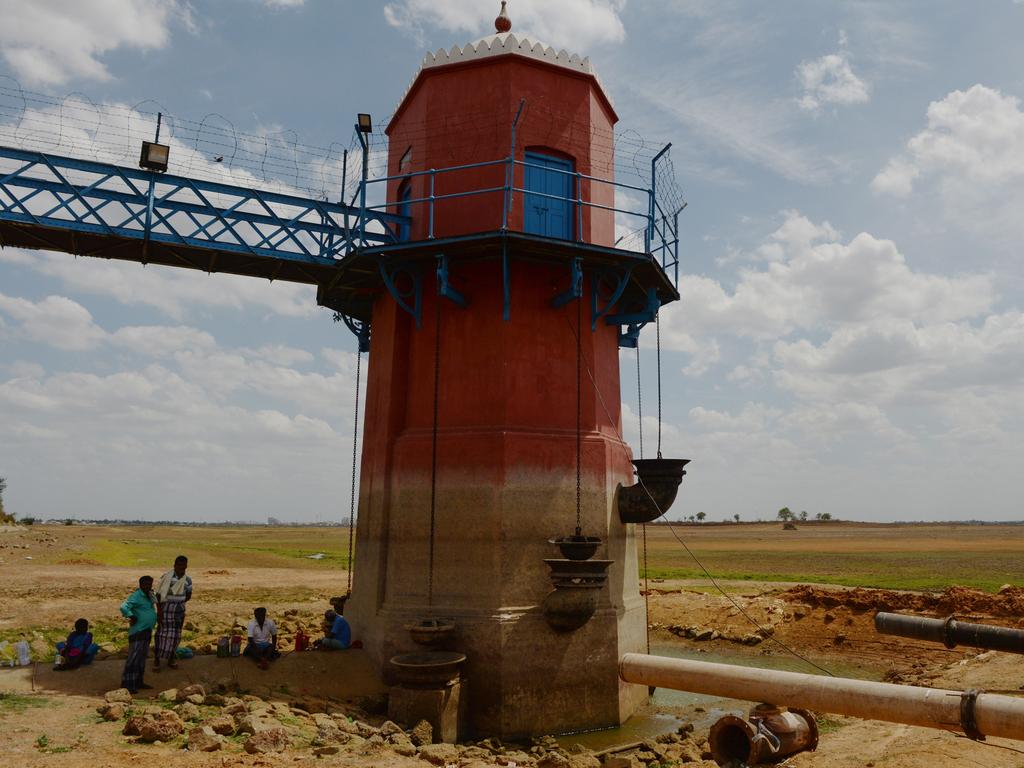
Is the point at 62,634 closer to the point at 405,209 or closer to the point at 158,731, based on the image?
the point at 158,731

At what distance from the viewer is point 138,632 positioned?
38.3ft

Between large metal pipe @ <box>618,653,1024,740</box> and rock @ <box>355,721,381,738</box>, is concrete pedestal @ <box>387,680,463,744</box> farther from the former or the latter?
large metal pipe @ <box>618,653,1024,740</box>

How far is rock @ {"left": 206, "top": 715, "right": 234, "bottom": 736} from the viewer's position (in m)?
9.63

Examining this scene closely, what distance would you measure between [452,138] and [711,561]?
4712 centimetres

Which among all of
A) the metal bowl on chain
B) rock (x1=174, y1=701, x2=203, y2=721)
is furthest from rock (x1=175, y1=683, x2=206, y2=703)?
the metal bowl on chain

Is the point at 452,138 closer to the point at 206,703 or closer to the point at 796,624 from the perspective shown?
the point at 206,703

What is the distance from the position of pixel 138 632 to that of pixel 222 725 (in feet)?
9.62

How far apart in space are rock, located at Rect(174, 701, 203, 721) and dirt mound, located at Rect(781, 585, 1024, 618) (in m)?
21.0

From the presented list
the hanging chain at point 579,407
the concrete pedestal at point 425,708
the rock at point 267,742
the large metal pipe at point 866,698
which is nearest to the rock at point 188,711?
the rock at point 267,742

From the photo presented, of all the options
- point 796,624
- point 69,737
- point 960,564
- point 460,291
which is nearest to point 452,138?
point 460,291

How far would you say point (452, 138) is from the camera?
1543 cm

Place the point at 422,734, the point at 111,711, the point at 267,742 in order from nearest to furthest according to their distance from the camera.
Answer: the point at 267,742 < the point at 111,711 < the point at 422,734

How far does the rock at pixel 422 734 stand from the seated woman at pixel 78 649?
234 inches

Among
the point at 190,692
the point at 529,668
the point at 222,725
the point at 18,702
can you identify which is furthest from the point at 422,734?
the point at 18,702
